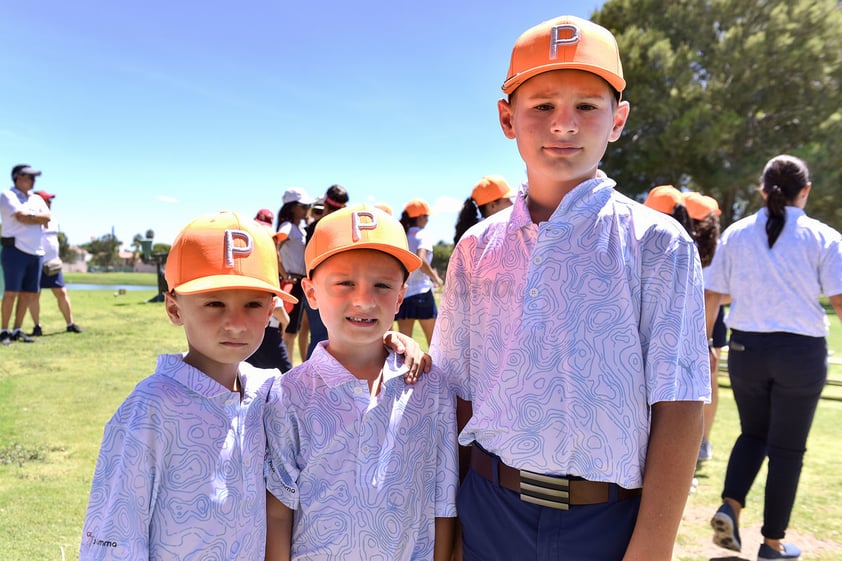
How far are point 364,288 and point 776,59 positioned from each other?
2433 cm

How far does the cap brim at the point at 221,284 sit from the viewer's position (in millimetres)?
1558

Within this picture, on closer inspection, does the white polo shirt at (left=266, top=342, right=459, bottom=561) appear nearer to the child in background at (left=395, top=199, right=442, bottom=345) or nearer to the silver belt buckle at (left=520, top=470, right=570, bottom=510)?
the silver belt buckle at (left=520, top=470, right=570, bottom=510)

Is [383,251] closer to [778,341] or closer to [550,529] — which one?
[550,529]

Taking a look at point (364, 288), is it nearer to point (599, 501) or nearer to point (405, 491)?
point (405, 491)

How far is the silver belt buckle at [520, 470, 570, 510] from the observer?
1.35 metres

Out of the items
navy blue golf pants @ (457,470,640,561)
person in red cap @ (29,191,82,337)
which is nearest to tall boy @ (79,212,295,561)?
navy blue golf pants @ (457,470,640,561)

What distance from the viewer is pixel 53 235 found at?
8.14m

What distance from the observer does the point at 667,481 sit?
1.30 m

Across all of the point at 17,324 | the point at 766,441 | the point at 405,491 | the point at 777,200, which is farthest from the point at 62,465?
the point at 17,324

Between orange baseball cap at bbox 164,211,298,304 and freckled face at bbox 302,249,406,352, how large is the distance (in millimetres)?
→ 132

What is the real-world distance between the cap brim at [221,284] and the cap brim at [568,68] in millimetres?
781

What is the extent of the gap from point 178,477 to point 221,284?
19.3 inches

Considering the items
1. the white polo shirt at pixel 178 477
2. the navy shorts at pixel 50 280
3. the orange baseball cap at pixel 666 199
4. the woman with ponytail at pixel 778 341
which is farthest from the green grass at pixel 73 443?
the orange baseball cap at pixel 666 199

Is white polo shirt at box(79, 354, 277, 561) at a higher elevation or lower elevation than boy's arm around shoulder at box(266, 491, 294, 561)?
higher
